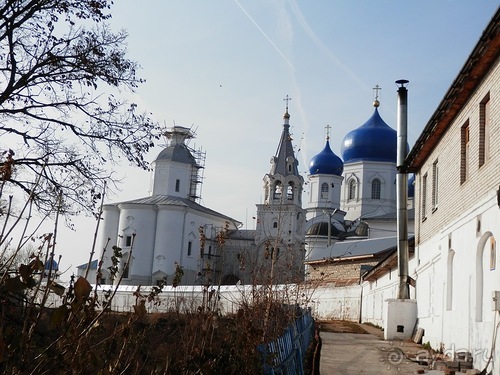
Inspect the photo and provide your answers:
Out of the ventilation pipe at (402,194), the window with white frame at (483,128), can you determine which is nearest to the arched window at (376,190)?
the ventilation pipe at (402,194)

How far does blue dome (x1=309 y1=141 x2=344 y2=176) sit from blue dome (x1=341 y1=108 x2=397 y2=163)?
2.21 meters

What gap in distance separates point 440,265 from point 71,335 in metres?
12.2

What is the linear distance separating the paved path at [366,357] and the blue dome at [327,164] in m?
41.4

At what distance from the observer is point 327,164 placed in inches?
2351

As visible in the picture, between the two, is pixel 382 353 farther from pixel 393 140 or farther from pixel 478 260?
pixel 393 140

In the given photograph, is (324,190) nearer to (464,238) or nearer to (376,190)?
(376,190)

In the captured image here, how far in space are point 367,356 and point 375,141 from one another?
4384 cm

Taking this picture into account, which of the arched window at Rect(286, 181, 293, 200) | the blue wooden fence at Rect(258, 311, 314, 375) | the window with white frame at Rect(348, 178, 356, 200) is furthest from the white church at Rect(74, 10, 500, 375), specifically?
the blue wooden fence at Rect(258, 311, 314, 375)

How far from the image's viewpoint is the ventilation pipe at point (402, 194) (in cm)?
1860

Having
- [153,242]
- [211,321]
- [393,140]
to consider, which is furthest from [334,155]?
[211,321]

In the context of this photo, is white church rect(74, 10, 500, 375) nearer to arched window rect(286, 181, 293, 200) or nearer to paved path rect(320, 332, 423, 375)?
arched window rect(286, 181, 293, 200)

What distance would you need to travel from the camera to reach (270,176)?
185ft

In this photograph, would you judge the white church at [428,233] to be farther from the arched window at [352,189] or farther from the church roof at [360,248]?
the arched window at [352,189]

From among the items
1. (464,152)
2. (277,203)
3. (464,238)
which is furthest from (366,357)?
(277,203)
